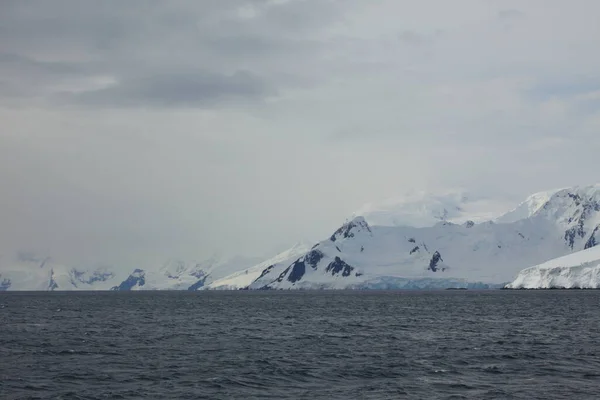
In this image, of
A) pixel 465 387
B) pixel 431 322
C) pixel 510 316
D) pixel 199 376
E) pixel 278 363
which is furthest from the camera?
pixel 510 316

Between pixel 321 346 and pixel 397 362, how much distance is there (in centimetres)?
1592

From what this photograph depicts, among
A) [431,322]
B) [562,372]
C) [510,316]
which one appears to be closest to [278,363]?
[562,372]

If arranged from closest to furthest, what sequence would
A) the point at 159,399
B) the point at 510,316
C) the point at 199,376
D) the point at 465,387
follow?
the point at 159,399 → the point at 465,387 → the point at 199,376 → the point at 510,316

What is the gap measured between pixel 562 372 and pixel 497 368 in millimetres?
5524

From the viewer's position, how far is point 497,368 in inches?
2697

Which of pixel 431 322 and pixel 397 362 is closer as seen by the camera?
pixel 397 362

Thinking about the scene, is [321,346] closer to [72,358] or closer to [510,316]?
[72,358]

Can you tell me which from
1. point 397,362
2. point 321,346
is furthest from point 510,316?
point 397,362

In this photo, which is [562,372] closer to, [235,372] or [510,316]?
[235,372]

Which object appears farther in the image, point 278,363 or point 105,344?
point 105,344

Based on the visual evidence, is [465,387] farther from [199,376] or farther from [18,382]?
[18,382]

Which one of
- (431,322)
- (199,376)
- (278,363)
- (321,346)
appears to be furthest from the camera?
(431,322)

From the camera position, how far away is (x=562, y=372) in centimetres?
6625

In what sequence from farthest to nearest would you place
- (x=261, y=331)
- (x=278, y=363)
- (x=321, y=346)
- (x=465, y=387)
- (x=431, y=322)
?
(x=431, y=322) < (x=261, y=331) < (x=321, y=346) < (x=278, y=363) < (x=465, y=387)
